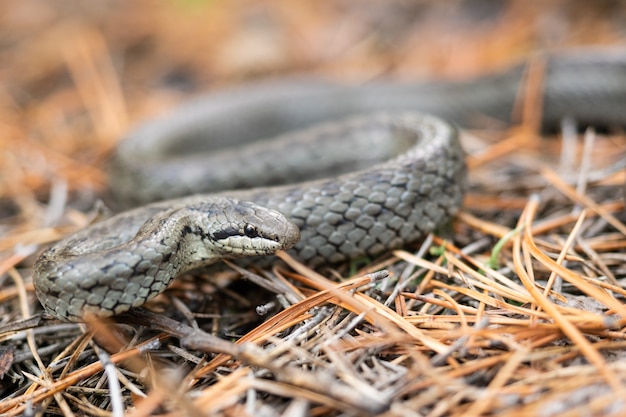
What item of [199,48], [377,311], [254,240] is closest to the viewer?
[377,311]

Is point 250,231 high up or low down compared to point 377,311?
up

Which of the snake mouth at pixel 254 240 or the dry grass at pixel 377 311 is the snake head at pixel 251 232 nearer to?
the snake mouth at pixel 254 240

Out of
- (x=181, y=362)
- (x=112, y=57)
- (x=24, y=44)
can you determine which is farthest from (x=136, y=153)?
(x=24, y=44)

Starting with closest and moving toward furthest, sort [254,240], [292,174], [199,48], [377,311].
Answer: [377,311], [254,240], [292,174], [199,48]

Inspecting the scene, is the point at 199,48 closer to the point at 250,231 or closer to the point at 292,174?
the point at 292,174

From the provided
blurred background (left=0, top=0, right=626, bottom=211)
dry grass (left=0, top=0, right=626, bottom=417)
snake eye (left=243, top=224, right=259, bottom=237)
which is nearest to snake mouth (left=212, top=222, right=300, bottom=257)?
snake eye (left=243, top=224, right=259, bottom=237)

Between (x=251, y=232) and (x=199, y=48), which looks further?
(x=199, y=48)

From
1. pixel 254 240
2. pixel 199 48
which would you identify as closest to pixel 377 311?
pixel 254 240

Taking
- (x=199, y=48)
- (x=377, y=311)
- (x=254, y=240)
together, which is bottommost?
(x=377, y=311)
